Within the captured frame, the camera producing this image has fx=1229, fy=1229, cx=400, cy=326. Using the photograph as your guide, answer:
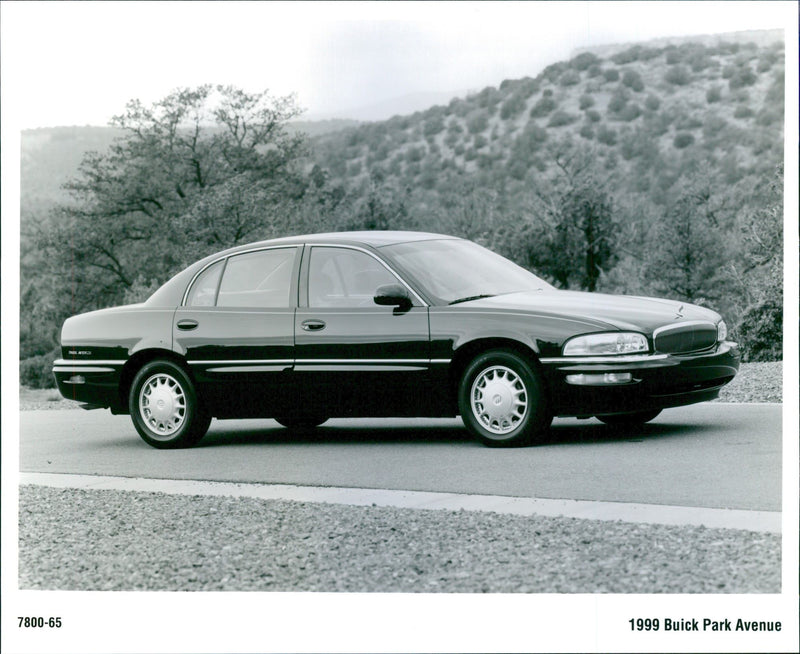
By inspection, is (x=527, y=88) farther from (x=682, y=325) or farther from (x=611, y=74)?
(x=682, y=325)

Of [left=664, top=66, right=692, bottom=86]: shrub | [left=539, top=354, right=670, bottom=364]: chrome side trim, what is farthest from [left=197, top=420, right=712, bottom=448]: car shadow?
[left=664, top=66, right=692, bottom=86]: shrub

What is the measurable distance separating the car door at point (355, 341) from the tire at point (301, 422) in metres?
1.38

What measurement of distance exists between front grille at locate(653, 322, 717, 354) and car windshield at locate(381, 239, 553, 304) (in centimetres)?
141

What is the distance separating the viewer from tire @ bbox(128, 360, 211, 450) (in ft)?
33.8

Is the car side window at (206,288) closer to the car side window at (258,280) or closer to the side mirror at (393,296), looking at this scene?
the car side window at (258,280)

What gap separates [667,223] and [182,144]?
1192cm

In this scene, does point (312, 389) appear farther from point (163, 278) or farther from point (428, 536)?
point (163, 278)

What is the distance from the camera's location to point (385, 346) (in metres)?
9.55

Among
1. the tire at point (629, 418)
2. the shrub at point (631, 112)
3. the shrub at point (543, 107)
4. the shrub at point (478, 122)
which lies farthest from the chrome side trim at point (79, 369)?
the shrub at point (631, 112)

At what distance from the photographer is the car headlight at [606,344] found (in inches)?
353

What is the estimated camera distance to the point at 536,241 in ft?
98.8

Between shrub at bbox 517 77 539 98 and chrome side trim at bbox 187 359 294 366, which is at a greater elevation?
shrub at bbox 517 77 539 98

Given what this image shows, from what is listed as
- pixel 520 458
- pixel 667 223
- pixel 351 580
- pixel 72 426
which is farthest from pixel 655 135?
pixel 351 580

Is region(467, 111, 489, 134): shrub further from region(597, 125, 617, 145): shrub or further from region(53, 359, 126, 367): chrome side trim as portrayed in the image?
region(53, 359, 126, 367): chrome side trim
